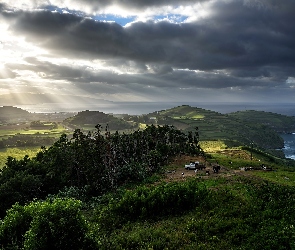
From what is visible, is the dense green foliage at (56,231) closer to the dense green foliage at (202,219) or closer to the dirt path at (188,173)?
the dense green foliage at (202,219)

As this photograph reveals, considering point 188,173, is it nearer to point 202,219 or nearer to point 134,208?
point 134,208

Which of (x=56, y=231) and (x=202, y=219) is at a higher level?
(x=56, y=231)

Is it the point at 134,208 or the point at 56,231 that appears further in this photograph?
the point at 134,208

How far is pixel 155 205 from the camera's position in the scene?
43625 millimetres

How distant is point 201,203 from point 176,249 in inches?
556

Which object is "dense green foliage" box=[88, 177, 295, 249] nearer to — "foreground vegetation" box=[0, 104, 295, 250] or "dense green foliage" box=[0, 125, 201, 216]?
"foreground vegetation" box=[0, 104, 295, 250]

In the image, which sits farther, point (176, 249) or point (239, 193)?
point (239, 193)

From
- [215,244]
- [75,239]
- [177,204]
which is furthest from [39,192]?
[215,244]

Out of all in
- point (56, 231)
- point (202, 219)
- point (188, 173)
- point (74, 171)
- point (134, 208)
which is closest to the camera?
point (56, 231)

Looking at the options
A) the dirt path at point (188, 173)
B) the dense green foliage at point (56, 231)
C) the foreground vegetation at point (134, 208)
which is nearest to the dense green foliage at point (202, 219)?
the foreground vegetation at point (134, 208)

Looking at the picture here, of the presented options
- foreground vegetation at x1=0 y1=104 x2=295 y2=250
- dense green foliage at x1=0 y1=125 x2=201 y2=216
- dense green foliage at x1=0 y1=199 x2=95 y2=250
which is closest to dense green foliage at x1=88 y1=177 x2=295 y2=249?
foreground vegetation at x1=0 y1=104 x2=295 y2=250

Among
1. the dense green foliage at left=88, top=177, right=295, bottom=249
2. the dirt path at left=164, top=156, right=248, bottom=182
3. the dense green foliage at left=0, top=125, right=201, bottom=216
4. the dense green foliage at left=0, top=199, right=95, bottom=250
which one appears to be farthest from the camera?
the dirt path at left=164, top=156, right=248, bottom=182

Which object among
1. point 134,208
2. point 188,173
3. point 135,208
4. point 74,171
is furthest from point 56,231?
point 74,171

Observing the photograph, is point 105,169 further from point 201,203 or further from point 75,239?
point 75,239
